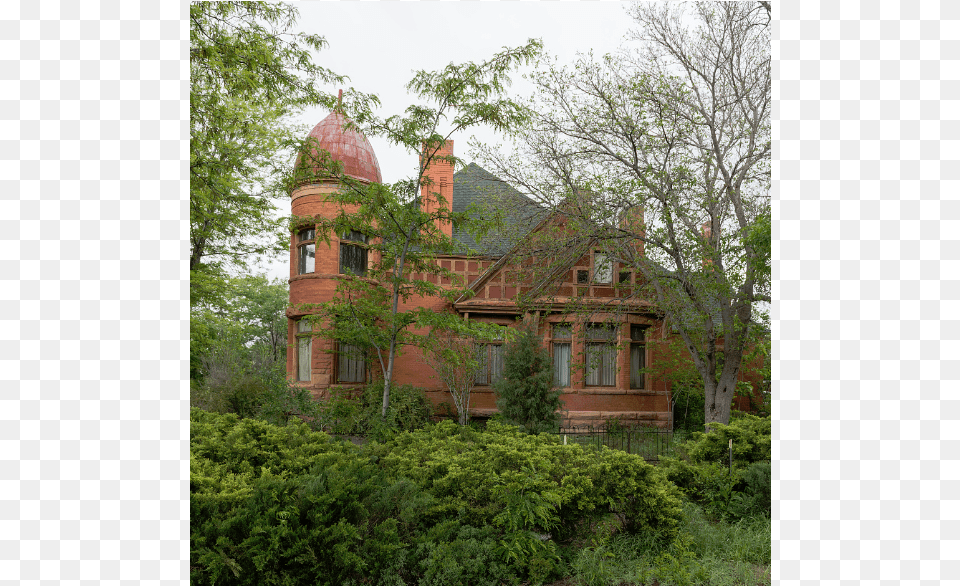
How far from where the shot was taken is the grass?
3.74 metres

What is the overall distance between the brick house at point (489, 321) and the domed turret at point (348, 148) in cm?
3

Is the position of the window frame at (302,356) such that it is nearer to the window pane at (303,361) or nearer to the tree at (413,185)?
the window pane at (303,361)

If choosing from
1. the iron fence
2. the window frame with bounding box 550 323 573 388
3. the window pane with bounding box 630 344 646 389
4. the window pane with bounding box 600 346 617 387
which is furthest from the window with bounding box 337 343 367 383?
the window pane with bounding box 630 344 646 389

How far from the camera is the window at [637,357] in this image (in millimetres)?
15258

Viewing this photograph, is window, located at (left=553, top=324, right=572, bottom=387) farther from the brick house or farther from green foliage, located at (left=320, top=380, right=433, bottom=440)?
green foliage, located at (left=320, top=380, right=433, bottom=440)

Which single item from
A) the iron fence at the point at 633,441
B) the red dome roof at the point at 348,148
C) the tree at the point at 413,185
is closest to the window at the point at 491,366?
the iron fence at the point at 633,441

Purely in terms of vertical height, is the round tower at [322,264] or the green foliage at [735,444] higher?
the round tower at [322,264]

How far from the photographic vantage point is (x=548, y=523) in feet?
13.5

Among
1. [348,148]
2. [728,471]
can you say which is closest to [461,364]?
[728,471]

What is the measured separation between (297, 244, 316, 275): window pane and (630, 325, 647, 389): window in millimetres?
9271

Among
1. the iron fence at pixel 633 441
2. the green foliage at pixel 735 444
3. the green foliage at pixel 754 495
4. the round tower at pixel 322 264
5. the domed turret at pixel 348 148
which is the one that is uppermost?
the domed turret at pixel 348 148
